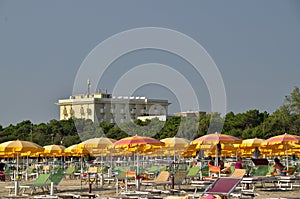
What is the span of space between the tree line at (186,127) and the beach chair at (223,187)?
35.5 meters

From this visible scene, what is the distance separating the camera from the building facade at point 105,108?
A: 102 metres

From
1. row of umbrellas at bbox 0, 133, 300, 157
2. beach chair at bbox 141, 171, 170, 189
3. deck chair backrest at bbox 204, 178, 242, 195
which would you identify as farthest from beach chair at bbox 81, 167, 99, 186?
deck chair backrest at bbox 204, 178, 242, 195

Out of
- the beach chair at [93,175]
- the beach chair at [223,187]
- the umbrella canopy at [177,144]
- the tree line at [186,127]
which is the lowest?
the beach chair at [93,175]

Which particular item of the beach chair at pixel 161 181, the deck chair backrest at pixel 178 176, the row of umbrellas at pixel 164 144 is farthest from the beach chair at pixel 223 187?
the row of umbrellas at pixel 164 144

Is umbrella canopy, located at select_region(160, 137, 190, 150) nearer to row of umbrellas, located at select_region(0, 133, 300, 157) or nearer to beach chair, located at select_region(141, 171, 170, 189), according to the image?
row of umbrellas, located at select_region(0, 133, 300, 157)

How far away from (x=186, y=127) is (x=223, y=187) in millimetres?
45217

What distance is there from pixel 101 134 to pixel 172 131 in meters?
12.0

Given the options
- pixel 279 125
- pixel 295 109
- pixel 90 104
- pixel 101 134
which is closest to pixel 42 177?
pixel 279 125

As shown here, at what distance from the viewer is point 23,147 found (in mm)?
19062

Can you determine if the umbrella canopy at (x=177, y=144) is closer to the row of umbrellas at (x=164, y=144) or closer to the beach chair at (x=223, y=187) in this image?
the row of umbrellas at (x=164, y=144)

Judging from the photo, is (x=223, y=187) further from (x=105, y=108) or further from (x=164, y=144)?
(x=105, y=108)

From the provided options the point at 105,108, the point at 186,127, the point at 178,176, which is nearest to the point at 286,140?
the point at 178,176

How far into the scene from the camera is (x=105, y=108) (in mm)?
105750

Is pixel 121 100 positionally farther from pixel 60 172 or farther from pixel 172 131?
pixel 60 172
